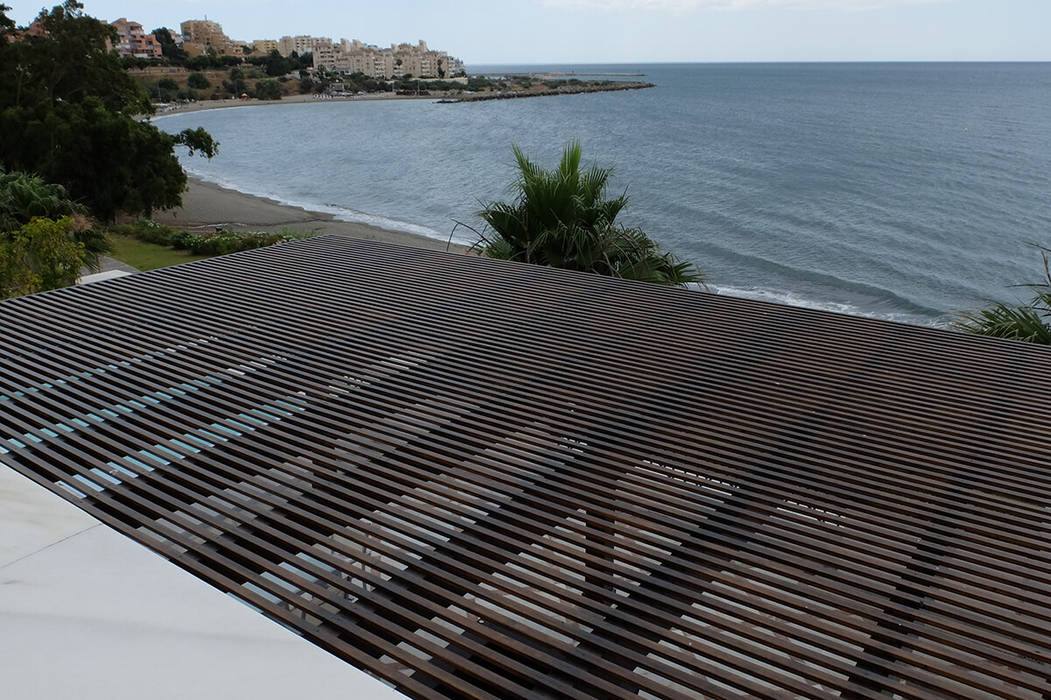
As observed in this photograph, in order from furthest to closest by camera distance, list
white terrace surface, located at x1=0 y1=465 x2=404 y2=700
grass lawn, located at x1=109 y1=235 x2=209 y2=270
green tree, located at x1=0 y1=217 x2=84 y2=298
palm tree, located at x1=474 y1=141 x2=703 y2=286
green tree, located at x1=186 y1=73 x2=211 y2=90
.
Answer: green tree, located at x1=186 y1=73 x2=211 y2=90
grass lawn, located at x1=109 y1=235 x2=209 y2=270
green tree, located at x1=0 y1=217 x2=84 y2=298
palm tree, located at x1=474 y1=141 x2=703 y2=286
white terrace surface, located at x1=0 y1=465 x2=404 y2=700

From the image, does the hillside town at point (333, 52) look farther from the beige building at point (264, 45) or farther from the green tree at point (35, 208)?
the green tree at point (35, 208)

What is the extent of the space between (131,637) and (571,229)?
600 cm

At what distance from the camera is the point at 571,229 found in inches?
283

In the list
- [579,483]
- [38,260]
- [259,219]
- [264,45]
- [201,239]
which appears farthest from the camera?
[264,45]

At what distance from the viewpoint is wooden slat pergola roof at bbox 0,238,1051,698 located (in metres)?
1.64

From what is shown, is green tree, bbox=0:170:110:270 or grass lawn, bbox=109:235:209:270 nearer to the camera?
green tree, bbox=0:170:110:270

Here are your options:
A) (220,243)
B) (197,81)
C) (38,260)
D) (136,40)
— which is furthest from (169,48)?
(38,260)

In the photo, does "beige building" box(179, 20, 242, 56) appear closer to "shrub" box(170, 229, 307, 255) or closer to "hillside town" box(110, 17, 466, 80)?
"hillside town" box(110, 17, 466, 80)

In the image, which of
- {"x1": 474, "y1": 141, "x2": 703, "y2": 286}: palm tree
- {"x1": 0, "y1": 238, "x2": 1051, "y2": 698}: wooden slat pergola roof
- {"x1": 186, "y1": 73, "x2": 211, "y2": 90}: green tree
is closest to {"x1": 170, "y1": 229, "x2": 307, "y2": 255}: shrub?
{"x1": 474, "y1": 141, "x2": 703, "y2": 286}: palm tree

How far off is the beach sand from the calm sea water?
149cm

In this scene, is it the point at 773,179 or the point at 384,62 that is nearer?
the point at 773,179

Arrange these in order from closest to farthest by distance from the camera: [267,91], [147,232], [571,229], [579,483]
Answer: [579,483], [571,229], [147,232], [267,91]

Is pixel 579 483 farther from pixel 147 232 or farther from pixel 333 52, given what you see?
pixel 333 52

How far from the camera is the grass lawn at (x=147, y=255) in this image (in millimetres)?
14945
